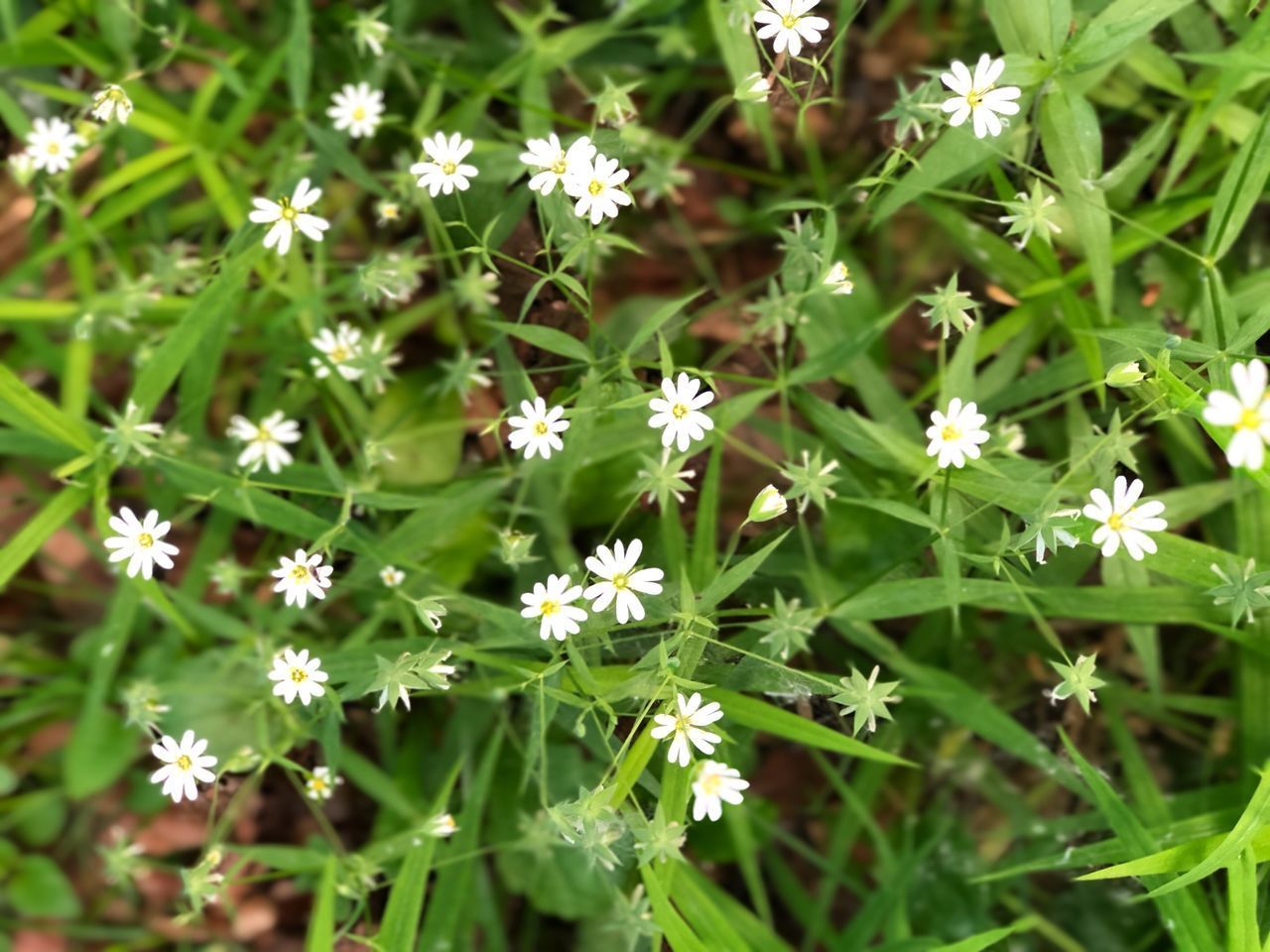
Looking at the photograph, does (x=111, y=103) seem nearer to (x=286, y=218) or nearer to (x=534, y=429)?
(x=286, y=218)

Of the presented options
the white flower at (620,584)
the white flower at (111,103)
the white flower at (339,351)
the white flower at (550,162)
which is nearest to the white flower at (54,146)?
the white flower at (111,103)

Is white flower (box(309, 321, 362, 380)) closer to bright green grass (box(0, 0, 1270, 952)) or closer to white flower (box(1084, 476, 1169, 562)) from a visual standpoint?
bright green grass (box(0, 0, 1270, 952))

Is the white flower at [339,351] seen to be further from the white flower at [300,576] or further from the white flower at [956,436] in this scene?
the white flower at [956,436]

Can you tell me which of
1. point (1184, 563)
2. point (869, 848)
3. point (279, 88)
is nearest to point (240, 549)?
point (279, 88)

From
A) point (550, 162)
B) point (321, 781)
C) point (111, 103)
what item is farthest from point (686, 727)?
point (111, 103)

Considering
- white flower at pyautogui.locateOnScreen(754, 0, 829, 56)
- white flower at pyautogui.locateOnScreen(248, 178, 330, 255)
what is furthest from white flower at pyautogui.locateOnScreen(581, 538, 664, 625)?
white flower at pyautogui.locateOnScreen(754, 0, 829, 56)

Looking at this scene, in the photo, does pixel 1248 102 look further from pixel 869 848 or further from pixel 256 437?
pixel 256 437
